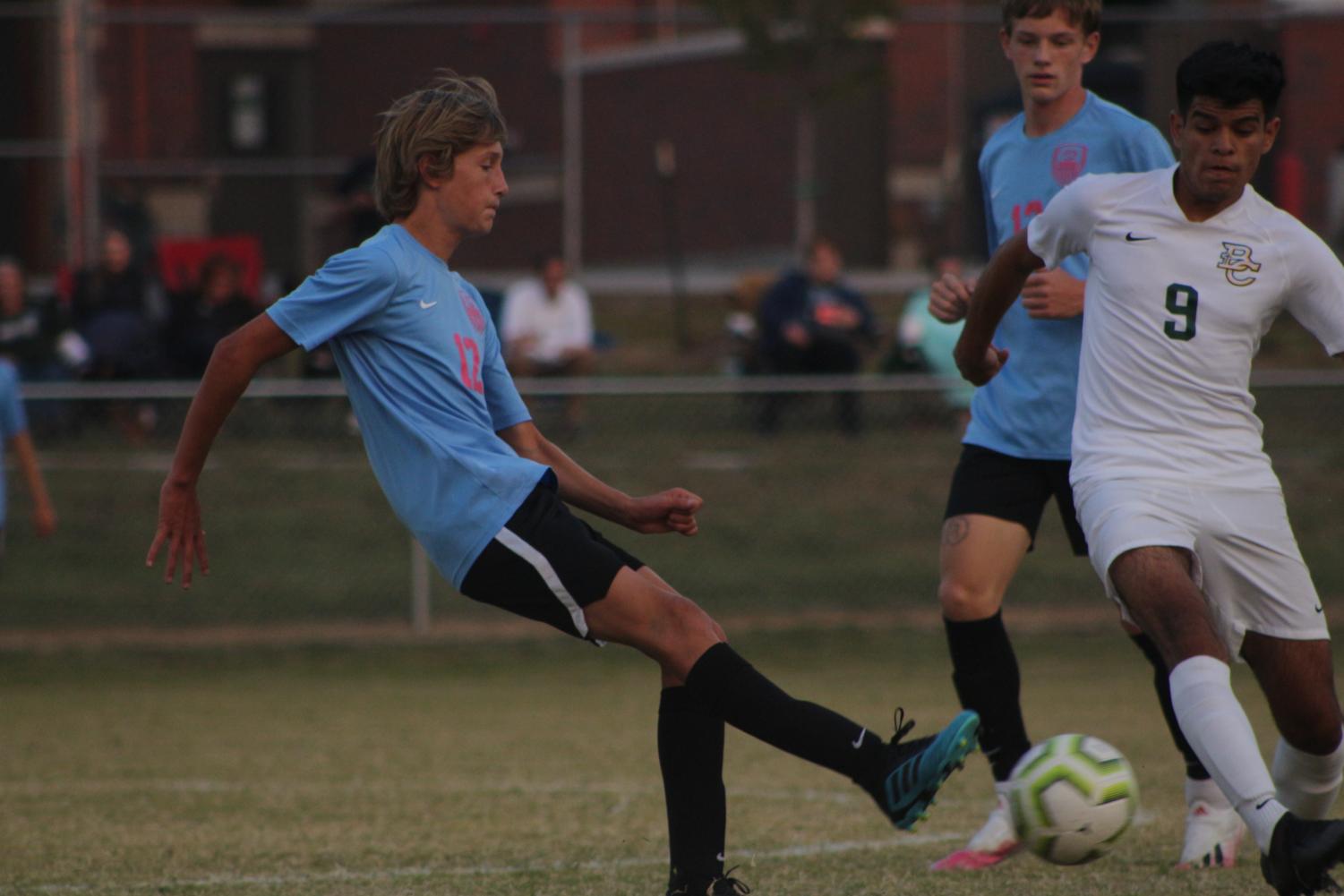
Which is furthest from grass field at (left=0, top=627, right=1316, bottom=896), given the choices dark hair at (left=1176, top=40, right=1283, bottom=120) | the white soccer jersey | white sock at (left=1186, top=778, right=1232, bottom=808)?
dark hair at (left=1176, top=40, right=1283, bottom=120)

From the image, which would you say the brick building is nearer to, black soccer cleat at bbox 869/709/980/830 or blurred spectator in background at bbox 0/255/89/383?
blurred spectator in background at bbox 0/255/89/383

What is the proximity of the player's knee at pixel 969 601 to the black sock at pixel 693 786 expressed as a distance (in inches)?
46.2

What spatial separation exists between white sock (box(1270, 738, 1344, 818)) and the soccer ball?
570 millimetres

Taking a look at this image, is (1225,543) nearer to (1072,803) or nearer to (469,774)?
(1072,803)

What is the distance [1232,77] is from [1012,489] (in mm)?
1517

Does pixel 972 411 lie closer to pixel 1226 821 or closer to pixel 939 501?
pixel 1226 821

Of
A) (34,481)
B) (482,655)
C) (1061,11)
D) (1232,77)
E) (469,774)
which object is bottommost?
(482,655)

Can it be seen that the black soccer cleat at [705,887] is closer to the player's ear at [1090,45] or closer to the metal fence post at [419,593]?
the player's ear at [1090,45]

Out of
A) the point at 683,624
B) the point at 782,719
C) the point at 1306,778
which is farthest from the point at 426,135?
the point at 1306,778

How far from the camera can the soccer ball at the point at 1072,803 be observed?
4.03m

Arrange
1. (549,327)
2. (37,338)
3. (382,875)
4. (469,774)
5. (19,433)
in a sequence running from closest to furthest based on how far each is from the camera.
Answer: (382,875)
(469,774)
(19,433)
(37,338)
(549,327)

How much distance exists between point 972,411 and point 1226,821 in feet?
4.57

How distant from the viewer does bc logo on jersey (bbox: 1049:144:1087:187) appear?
5168 mm

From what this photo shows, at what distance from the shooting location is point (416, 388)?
4.12 metres
